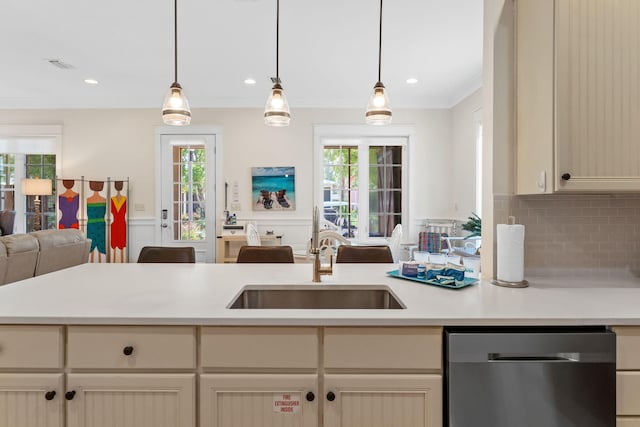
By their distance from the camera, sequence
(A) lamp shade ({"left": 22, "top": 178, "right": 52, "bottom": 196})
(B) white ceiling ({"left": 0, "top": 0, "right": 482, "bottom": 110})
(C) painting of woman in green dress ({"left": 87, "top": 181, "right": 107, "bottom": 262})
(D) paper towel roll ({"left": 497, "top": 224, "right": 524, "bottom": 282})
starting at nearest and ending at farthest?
(D) paper towel roll ({"left": 497, "top": 224, "right": 524, "bottom": 282}) → (B) white ceiling ({"left": 0, "top": 0, "right": 482, "bottom": 110}) → (A) lamp shade ({"left": 22, "top": 178, "right": 52, "bottom": 196}) → (C) painting of woman in green dress ({"left": 87, "top": 181, "right": 107, "bottom": 262})

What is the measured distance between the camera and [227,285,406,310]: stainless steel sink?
1.58 m

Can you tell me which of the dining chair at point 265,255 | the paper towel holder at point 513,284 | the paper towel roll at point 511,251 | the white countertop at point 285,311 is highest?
Result: the paper towel roll at point 511,251

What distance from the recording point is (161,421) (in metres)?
1.14

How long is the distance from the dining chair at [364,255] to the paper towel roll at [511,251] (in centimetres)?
80

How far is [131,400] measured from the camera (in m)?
1.14

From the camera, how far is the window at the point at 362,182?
5.25 meters

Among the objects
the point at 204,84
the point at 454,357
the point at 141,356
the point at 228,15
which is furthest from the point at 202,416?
the point at 204,84

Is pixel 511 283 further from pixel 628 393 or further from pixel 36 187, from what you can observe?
pixel 36 187

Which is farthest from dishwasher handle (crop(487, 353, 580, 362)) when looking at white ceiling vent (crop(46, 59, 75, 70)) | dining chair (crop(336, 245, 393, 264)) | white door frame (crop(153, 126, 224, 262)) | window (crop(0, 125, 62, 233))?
window (crop(0, 125, 62, 233))

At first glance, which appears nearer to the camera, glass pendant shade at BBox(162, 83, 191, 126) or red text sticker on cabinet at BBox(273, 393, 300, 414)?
red text sticker on cabinet at BBox(273, 393, 300, 414)

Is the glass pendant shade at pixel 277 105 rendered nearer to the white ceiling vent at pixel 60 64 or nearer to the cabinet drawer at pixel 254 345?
the cabinet drawer at pixel 254 345

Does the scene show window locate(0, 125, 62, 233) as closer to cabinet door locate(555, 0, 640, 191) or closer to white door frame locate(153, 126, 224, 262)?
white door frame locate(153, 126, 224, 262)

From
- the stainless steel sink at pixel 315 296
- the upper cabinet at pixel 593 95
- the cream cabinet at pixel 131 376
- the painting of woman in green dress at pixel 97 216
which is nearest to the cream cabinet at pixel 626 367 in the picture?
the upper cabinet at pixel 593 95

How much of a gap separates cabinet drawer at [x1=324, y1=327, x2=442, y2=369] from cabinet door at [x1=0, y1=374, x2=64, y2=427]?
0.91 meters
